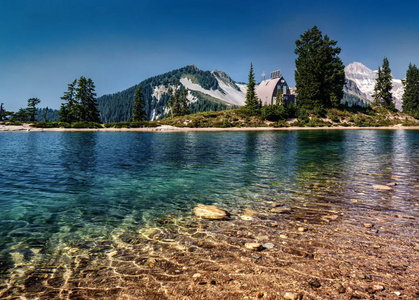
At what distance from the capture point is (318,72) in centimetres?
6838

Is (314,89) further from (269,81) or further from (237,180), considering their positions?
(237,180)

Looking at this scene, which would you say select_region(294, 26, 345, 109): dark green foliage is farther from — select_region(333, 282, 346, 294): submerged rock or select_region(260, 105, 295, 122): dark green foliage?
select_region(333, 282, 346, 294): submerged rock

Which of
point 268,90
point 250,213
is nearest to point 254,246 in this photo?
point 250,213

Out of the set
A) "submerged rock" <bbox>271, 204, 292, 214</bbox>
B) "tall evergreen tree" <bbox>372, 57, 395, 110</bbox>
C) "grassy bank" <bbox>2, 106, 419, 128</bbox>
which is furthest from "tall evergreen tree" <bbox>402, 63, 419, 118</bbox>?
"submerged rock" <bbox>271, 204, 292, 214</bbox>

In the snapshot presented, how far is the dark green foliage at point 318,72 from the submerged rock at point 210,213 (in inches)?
2759

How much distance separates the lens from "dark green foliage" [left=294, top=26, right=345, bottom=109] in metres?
68.6

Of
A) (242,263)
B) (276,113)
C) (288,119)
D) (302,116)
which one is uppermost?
(276,113)

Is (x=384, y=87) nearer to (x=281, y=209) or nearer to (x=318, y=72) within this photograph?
(x=318, y=72)

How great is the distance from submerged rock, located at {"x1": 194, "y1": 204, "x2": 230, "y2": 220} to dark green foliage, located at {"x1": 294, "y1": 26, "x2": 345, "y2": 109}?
7007cm

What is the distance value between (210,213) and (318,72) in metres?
73.7

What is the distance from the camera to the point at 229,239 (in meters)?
5.23

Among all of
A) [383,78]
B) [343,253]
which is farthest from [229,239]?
[383,78]

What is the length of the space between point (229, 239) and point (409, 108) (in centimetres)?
11510

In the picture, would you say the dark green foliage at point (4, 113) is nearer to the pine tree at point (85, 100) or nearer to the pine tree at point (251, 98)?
the pine tree at point (85, 100)
